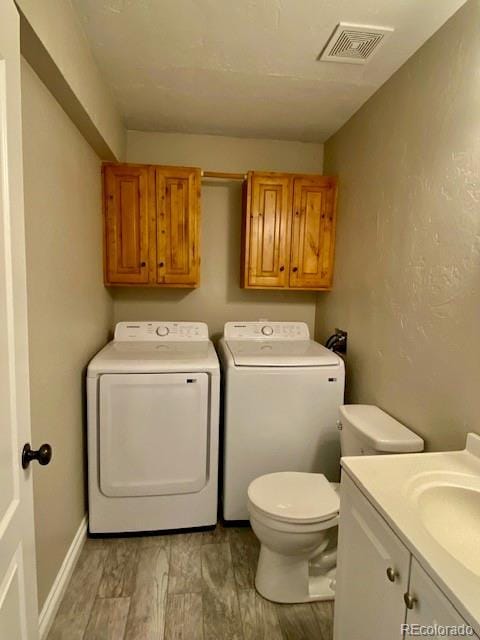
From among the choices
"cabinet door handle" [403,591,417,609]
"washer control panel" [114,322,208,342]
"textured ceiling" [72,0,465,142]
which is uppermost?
"textured ceiling" [72,0,465,142]

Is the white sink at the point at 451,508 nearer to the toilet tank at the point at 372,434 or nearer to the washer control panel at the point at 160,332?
the toilet tank at the point at 372,434

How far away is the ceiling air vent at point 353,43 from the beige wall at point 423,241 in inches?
8.1

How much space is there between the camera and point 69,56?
143 centimetres

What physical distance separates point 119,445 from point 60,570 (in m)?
0.57

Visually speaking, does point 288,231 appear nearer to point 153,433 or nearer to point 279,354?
point 279,354

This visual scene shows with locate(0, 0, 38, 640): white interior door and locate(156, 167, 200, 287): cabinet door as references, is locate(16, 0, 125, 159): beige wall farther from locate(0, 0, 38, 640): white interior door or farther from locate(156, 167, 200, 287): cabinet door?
locate(156, 167, 200, 287): cabinet door

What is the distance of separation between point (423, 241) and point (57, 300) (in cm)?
155

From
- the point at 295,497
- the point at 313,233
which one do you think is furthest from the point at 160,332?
the point at 295,497

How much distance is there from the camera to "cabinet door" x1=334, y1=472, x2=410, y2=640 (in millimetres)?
930

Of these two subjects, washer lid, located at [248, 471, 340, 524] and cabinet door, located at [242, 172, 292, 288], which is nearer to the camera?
washer lid, located at [248, 471, 340, 524]

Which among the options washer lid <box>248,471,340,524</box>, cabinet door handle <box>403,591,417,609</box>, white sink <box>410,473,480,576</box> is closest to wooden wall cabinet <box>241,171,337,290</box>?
washer lid <box>248,471,340,524</box>

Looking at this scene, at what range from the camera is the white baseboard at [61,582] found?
1479 millimetres

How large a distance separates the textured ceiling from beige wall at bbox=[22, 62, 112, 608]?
409mm

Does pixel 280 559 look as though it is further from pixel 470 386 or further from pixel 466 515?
pixel 470 386
